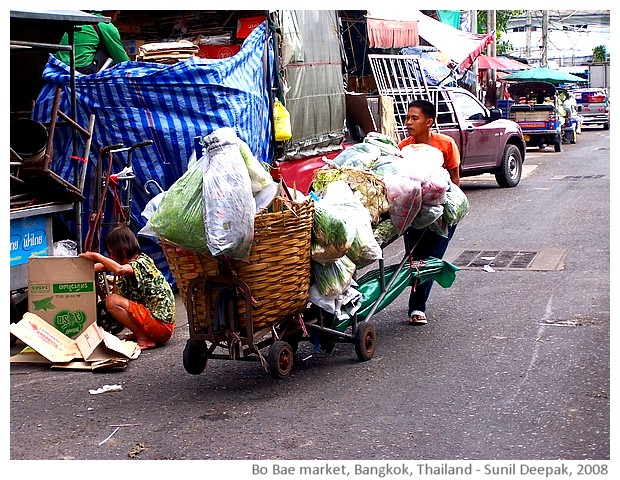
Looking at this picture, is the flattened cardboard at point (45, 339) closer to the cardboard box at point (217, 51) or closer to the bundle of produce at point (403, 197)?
the bundle of produce at point (403, 197)

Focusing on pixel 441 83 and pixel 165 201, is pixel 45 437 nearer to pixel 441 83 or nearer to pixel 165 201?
pixel 165 201

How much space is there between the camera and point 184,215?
194 inches

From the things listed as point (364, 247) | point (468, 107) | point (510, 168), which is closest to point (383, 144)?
point (364, 247)

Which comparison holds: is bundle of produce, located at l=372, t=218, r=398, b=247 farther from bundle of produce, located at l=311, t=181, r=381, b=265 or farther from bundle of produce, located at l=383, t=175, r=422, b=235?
bundle of produce, located at l=311, t=181, r=381, b=265

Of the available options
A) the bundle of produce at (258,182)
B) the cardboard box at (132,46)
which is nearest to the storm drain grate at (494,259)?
the cardboard box at (132,46)

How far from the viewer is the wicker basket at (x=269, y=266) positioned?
16.9 feet

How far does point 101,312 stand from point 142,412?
1.99m

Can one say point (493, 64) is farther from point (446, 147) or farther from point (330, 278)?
point (330, 278)

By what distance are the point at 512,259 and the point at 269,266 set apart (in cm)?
517

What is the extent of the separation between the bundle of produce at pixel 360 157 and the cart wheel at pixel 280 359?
1510mm

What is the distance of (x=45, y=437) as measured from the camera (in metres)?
4.88

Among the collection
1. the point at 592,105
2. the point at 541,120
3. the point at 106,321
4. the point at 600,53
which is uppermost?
the point at 106,321

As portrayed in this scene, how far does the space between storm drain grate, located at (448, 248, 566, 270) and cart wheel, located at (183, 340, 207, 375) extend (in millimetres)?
4351

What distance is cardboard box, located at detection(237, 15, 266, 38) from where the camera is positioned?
1073cm
